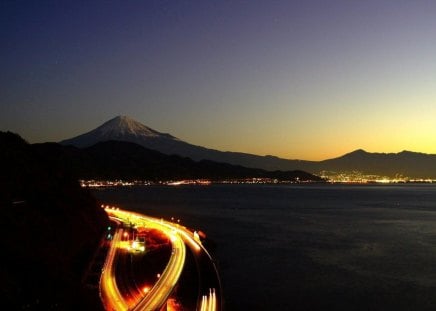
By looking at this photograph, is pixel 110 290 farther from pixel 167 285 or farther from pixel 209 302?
pixel 209 302

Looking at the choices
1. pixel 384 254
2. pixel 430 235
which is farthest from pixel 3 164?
pixel 430 235

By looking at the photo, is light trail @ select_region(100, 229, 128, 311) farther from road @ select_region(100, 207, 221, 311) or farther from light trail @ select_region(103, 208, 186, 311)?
light trail @ select_region(103, 208, 186, 311)

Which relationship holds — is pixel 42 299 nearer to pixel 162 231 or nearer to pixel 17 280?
pixel 17 280

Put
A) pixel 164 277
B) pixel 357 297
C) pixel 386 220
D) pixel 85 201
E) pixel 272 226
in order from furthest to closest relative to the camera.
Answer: pixel 386 220, pixel 272 226, pixel 85 201, pixel 357 297, pixel 164 277

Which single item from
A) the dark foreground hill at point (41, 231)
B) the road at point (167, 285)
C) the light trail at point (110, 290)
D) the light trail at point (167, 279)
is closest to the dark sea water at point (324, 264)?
the road at point (167, 285)

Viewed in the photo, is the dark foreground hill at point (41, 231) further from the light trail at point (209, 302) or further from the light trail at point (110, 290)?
the light trail at point (209, 302)

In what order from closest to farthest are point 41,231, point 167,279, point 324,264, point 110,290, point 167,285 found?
point 110,290 → point 167,285 → point 41,231 → point 167,279 → point 324,264

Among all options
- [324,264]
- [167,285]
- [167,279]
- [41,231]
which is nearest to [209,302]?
[167,285]

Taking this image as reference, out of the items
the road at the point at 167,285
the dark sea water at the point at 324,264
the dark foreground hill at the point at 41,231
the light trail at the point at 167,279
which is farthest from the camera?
the dark sea water at the point at 324,264

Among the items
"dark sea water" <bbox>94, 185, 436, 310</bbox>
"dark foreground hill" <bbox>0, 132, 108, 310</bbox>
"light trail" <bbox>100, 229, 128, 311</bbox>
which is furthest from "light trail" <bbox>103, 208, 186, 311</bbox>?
"dark sea water" <bbox>94, 185, 436, 310</bbox>
